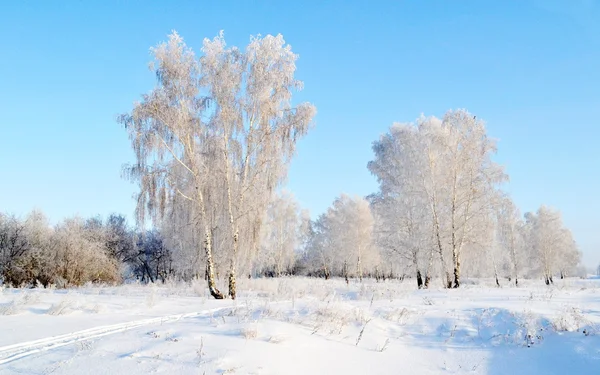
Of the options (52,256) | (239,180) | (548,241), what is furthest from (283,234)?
(239,180)

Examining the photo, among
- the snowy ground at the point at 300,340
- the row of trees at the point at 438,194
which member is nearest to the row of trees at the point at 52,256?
the row of trees at the point at 438,194

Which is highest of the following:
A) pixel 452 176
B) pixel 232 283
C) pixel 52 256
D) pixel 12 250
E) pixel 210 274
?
pixel 452 176

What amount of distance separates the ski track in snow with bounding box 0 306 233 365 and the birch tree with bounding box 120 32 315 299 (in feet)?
25.7

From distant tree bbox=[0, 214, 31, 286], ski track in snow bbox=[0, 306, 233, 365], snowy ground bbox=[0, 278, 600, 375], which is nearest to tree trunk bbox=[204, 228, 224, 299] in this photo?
snowy ground bbox=[0, 278, 600, 375]

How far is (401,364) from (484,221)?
17.5 meters

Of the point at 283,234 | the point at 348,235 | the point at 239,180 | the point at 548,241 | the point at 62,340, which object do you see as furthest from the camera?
the point at 283,234

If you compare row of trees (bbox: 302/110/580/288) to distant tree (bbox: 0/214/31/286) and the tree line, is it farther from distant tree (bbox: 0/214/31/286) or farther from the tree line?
distant tree (bbox: 0/214/31/286)

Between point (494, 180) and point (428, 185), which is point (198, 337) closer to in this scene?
point (428, 185)

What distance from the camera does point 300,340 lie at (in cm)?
567

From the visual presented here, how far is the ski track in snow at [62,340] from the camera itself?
487 cm

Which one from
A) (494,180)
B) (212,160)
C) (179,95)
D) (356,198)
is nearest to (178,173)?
(212,160)

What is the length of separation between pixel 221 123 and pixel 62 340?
1071cm

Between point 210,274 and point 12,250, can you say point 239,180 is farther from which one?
point 12,250

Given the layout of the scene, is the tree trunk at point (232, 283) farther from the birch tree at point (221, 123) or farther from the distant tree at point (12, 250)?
the distant tree at point (12, 250)
